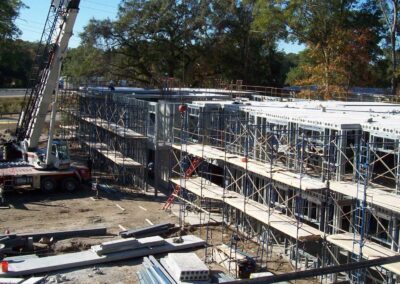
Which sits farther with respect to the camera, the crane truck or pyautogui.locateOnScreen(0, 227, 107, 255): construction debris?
the crane truck

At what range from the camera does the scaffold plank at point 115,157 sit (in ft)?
92.7

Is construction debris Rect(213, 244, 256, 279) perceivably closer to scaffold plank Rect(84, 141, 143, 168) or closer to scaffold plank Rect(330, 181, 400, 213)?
scaffold plank Rect(330, 181, 400, 213)

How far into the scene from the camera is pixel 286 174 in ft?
56.6

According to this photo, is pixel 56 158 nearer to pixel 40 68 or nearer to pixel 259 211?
pixel 40 68

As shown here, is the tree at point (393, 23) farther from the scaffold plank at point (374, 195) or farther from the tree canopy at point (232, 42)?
the scaffold plank at point (374, 195)

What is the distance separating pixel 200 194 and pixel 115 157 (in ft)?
33.4

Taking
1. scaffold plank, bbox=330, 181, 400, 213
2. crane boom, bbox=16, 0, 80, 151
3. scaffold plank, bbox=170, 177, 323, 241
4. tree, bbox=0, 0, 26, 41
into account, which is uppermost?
tree, bbox=0, 0, 26, 41

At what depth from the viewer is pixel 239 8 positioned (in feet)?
165

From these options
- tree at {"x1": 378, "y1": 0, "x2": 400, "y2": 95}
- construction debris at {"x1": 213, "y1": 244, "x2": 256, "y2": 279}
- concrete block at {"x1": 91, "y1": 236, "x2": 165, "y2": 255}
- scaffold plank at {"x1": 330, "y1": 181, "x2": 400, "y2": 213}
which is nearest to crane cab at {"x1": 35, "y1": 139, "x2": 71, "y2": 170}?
concrete block at {"x1": 91, "y1": 236, "x2": 165, "y2": 255}

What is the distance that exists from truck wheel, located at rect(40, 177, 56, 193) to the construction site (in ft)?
0.21

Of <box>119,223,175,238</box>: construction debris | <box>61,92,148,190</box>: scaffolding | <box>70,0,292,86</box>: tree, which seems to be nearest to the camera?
<box>119,223,175,238</box>: construction debris

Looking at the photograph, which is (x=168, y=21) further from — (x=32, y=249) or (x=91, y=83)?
(x=32, y=249)

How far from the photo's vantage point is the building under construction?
14828 mm

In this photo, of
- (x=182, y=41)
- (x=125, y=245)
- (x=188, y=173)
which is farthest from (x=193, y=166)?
(x=182, y=41)
